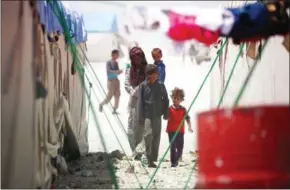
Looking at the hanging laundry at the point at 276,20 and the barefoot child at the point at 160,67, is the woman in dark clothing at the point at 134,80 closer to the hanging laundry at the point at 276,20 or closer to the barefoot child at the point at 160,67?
the barefoot child at the point at 160,67

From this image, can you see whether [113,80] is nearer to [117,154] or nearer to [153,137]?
[153,137]

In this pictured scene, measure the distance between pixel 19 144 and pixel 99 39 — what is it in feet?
8.85

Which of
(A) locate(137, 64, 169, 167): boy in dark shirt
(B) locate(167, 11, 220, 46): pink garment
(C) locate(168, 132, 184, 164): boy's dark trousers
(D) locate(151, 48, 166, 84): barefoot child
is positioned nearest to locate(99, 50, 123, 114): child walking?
(A) locate(137, 64, 169, 167): boy in dark shirt

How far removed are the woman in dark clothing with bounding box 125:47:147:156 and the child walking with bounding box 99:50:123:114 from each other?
5.8 inches

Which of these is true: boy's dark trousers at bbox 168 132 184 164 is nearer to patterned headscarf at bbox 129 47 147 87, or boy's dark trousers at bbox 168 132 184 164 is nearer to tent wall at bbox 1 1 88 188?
patterned headscarf at bbox 129 47 147 87

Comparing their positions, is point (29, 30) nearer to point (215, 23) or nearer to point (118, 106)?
point (215, 23)

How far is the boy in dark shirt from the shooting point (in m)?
4.63

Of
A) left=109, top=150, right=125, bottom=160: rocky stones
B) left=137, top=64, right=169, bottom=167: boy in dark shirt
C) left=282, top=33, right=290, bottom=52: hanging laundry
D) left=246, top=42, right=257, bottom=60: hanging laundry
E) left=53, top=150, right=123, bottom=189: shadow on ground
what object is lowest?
left=109, top=150, right=125, bottom=160: rocky stones

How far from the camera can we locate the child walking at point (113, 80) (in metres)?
4.50

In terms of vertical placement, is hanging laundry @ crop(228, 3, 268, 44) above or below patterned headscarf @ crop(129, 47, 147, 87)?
above

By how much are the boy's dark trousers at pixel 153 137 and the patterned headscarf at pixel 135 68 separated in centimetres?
49

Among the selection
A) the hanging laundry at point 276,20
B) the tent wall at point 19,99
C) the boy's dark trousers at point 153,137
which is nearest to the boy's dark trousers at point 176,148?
the boy's dark trousers at point 153,137

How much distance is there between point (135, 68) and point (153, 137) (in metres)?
0.80

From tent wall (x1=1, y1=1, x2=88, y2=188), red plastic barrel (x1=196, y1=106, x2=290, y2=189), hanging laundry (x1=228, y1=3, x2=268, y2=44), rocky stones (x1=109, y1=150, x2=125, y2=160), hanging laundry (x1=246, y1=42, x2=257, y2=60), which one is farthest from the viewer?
rocky stones (x1=109, y1=150, x2=125, y2=160)
